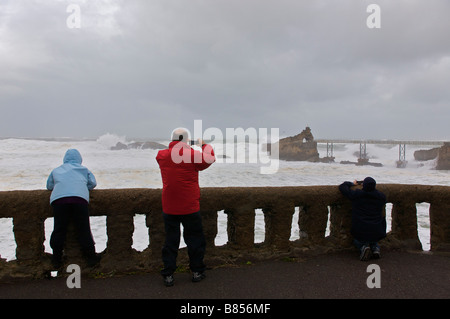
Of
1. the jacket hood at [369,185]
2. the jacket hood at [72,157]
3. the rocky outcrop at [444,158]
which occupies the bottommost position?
the rocky outcrop at [444,158]

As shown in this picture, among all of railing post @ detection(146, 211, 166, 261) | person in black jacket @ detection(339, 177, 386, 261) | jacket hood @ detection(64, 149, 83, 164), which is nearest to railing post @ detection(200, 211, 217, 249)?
railing post @ detection(146, 211, 166, 261)

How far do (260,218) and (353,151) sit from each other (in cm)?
7496

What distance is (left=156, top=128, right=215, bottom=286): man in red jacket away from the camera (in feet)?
9.14

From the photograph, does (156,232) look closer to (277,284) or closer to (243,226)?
Result: (243,226)

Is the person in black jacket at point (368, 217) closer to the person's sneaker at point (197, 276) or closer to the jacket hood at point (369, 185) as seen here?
the jacket hood at point (369, 185)

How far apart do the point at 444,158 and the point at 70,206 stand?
5170 cm

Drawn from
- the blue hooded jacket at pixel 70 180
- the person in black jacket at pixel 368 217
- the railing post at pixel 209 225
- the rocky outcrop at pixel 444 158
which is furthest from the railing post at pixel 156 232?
the rocky outcrop at pixel 444 158

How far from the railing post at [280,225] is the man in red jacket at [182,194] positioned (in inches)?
39.7

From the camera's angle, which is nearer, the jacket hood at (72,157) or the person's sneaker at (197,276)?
the person's sneaker at (197,276)

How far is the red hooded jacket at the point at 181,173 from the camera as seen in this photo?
2783 millimetres

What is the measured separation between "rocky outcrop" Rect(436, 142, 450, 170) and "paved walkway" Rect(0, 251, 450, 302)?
48.4 meters

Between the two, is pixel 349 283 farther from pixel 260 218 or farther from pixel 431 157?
pixel 431 157
